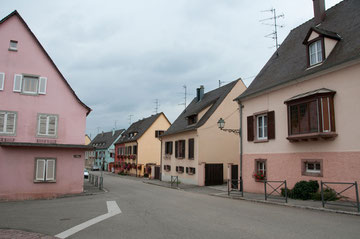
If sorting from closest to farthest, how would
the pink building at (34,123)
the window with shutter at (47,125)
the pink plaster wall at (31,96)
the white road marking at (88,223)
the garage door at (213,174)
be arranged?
the white road marking at (88,223), the pink building at (34,123), the pink plaster wall at (31,96), the window with shutter at (47,125), the garage door at (213,174)

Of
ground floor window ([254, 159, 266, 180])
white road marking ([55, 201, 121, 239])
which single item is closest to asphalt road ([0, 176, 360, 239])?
white road marking ([55, 201, 121, 239])

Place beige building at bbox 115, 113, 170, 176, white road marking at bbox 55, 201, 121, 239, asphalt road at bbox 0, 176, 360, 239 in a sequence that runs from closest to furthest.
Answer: asphalt road at bbox 0, 176, 360, 239 → white road marking at bbox 55, 201, 121, 239 → beige building at bbox 115, 113, 170, 176

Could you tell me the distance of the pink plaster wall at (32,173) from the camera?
18047mm

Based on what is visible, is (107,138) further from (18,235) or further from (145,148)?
(18,235)

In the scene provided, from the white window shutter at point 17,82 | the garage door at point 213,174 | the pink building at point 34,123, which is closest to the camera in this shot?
the pink building at point 34,123

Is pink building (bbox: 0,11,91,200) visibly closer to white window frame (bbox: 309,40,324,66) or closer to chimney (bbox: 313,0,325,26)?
white window frame (bbox: 309,40,324,66)

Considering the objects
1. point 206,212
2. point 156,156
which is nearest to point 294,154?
point 206,212

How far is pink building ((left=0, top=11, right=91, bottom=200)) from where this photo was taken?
60.4 feet

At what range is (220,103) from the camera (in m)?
27.0

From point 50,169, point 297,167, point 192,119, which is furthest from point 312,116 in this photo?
point 192,119

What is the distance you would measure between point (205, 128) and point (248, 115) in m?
7.28

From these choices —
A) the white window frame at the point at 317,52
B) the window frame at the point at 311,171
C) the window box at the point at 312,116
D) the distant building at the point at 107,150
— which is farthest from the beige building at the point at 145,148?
the white window frame at the point at 317,52

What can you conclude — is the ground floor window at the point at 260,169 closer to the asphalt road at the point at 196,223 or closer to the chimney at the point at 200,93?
the asphalt road at the point at 196,223

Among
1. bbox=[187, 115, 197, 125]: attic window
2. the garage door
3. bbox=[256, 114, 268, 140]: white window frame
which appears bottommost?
the garage door
